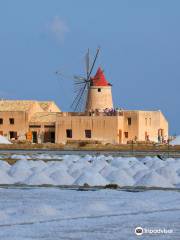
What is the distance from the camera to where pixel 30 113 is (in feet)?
131

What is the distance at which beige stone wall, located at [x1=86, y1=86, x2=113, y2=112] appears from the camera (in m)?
41.0

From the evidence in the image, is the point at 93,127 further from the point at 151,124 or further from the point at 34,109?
the point at 34,109

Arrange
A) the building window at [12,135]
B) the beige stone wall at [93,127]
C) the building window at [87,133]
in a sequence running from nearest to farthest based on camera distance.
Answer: the beige stone wall at [93,127]
the building window at [87,133]
the building window at [12,135]

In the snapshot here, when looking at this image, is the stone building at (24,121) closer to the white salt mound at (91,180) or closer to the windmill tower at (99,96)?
the windmill tower at (99,96)

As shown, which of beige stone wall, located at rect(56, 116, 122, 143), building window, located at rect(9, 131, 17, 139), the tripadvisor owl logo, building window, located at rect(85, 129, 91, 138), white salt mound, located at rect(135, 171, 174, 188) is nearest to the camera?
the tripadvisor owl logo

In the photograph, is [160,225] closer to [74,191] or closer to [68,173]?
[74,191]

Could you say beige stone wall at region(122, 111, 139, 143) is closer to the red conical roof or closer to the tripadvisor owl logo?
the red conical roof

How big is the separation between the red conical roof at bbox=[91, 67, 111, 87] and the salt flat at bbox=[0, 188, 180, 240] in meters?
28.8

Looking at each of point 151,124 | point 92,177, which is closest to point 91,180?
point 92,177

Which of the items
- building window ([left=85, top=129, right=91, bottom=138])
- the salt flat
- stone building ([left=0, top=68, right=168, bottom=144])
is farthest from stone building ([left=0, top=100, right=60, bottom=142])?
the salt flat

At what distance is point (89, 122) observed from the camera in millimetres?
38844

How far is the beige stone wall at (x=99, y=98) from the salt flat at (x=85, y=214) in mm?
28273

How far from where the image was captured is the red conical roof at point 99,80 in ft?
136

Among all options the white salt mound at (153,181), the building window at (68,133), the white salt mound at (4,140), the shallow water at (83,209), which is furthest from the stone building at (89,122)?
the white salt mound at (153,181)
